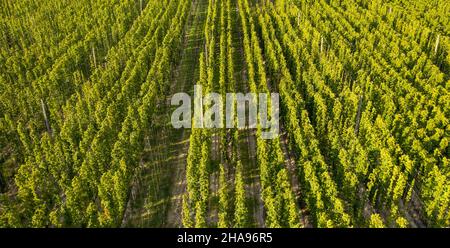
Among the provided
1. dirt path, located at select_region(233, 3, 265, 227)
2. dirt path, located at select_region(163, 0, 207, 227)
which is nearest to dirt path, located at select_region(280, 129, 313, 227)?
dirt path, located at select_region(233, 3, 265, 227)

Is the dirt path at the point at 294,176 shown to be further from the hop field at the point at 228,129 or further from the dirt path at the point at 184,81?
the dirt path at the point at 184,81

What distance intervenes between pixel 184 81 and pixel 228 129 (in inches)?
579

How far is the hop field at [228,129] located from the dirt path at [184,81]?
0.55 feet

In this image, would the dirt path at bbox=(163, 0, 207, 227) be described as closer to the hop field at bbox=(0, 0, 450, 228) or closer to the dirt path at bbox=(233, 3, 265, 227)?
the hop field at bbox=(0, 0, 450, 228)

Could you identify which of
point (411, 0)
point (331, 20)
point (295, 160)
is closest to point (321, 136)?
point (295, 160)

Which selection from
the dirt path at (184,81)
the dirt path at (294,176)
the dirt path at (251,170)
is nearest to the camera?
the dirt path at (294,176)

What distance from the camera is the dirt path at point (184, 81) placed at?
32.7m

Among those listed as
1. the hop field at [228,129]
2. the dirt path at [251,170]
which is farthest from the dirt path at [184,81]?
the dirt path at [251,170]

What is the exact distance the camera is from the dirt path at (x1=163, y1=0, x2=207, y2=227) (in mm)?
32719

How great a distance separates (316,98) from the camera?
39.4 m

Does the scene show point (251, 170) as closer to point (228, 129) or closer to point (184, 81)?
point (228, 129)

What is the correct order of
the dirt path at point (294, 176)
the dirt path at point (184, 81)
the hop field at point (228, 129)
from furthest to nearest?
the dirt path at point (184, 81)
the dirt path at point (294, 176)
the hop field at point (228, 129)

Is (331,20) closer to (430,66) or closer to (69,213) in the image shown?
(430,66)
